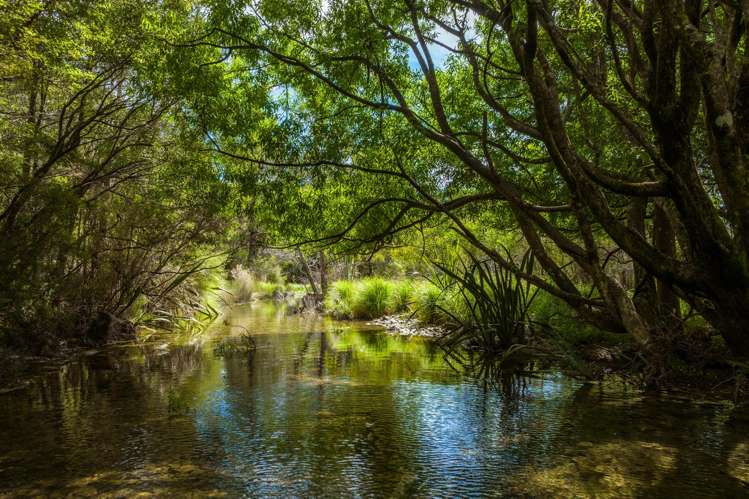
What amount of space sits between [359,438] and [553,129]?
3.50m

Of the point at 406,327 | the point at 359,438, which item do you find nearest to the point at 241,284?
the point at 406,327

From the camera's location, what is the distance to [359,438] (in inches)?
158

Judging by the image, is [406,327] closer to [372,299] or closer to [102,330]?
[372,299]

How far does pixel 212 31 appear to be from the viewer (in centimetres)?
676

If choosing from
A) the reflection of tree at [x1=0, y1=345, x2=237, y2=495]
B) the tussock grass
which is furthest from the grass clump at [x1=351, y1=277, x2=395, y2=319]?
the reflection of tree at [x1=0, y1=345, x2=237, y2=495]

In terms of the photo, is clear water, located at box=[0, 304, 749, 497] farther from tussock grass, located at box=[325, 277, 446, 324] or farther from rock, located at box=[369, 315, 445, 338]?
tussock grass, located at box=[325, 277, 446, 324]

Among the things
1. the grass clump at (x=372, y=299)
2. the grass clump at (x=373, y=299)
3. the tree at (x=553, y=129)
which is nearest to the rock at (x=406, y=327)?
the grass clump at (x=373, y=299)

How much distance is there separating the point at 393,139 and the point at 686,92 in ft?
15.1

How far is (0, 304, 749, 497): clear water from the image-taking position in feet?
10.2

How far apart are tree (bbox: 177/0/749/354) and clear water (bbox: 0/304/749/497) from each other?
150 centimetres

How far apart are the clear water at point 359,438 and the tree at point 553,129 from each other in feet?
4.93

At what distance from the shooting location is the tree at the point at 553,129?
4.68 metres

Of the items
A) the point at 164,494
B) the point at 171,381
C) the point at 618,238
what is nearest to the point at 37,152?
the point at 171,381

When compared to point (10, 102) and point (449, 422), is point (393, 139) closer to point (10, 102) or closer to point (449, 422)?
point (449, 422)
